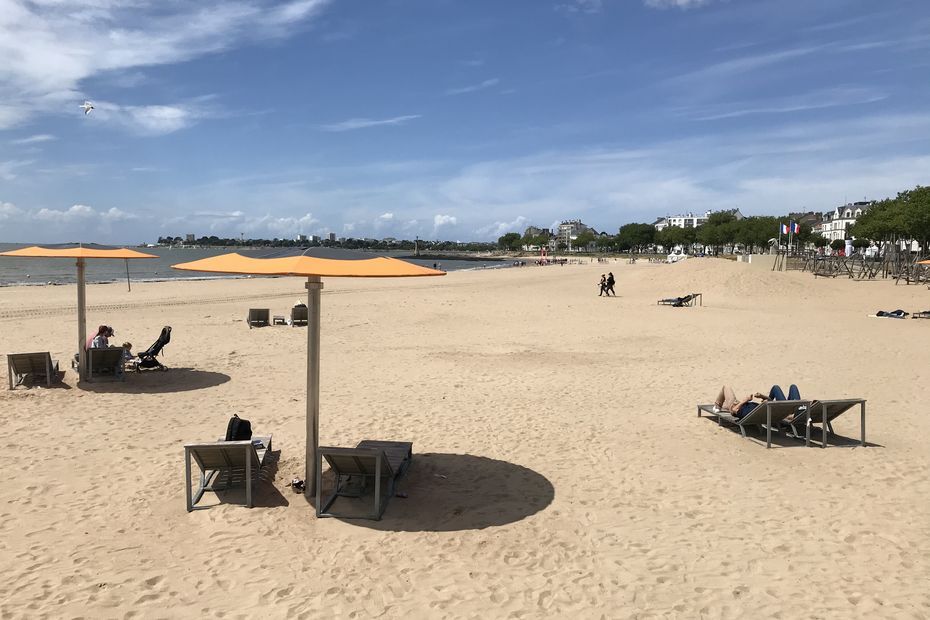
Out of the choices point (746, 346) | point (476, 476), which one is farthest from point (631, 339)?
point (476, 476)

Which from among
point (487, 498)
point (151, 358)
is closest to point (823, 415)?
point (487, 498)

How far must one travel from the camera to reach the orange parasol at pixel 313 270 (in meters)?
4.84

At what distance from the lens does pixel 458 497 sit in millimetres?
5773

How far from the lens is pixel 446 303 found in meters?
25.6

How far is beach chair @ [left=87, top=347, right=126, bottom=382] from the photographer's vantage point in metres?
9.80

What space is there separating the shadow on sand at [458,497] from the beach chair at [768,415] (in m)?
3.02

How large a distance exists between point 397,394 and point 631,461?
4014 millimetres

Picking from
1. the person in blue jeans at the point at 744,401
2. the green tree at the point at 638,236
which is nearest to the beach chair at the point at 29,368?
the person in blue jeans at the point at 744,401

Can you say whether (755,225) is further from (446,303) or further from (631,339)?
(631,339)

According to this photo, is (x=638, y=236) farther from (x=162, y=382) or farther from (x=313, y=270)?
(x=313, y=270)

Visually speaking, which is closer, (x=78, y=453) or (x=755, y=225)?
(x=78, y=453)

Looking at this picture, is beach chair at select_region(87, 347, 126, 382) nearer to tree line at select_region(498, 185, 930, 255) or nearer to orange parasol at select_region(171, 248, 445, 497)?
orange parasol at select_region(171, 248, 445, 497)

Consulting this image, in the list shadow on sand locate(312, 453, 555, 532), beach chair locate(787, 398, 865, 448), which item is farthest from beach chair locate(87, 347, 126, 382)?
beach chair locate(787, 398, 865, 448)

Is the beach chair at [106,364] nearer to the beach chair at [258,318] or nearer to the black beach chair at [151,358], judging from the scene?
the black beach chair at [151,358]
